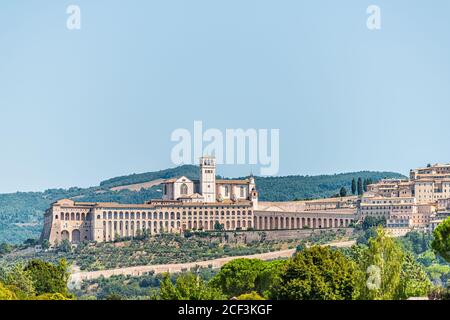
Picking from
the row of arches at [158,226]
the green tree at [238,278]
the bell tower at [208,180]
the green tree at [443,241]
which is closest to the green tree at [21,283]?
the green tree at [238,278]

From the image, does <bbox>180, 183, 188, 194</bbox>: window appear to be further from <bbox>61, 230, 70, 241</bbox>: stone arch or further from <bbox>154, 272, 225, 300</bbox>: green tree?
<bbox>154, 272, 225, 300</bbox>: green tree

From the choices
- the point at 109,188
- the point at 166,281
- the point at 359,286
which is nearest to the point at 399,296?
the point at 359,286

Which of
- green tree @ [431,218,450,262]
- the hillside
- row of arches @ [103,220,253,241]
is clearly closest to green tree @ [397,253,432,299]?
green tree @ [431,218,450,262]

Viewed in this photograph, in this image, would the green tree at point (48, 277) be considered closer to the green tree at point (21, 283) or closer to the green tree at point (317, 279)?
the green tree at point (21, 283)

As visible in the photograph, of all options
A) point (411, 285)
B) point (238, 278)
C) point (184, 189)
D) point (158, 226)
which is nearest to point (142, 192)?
point (184, 189)

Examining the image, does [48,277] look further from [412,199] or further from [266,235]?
[412,199]
